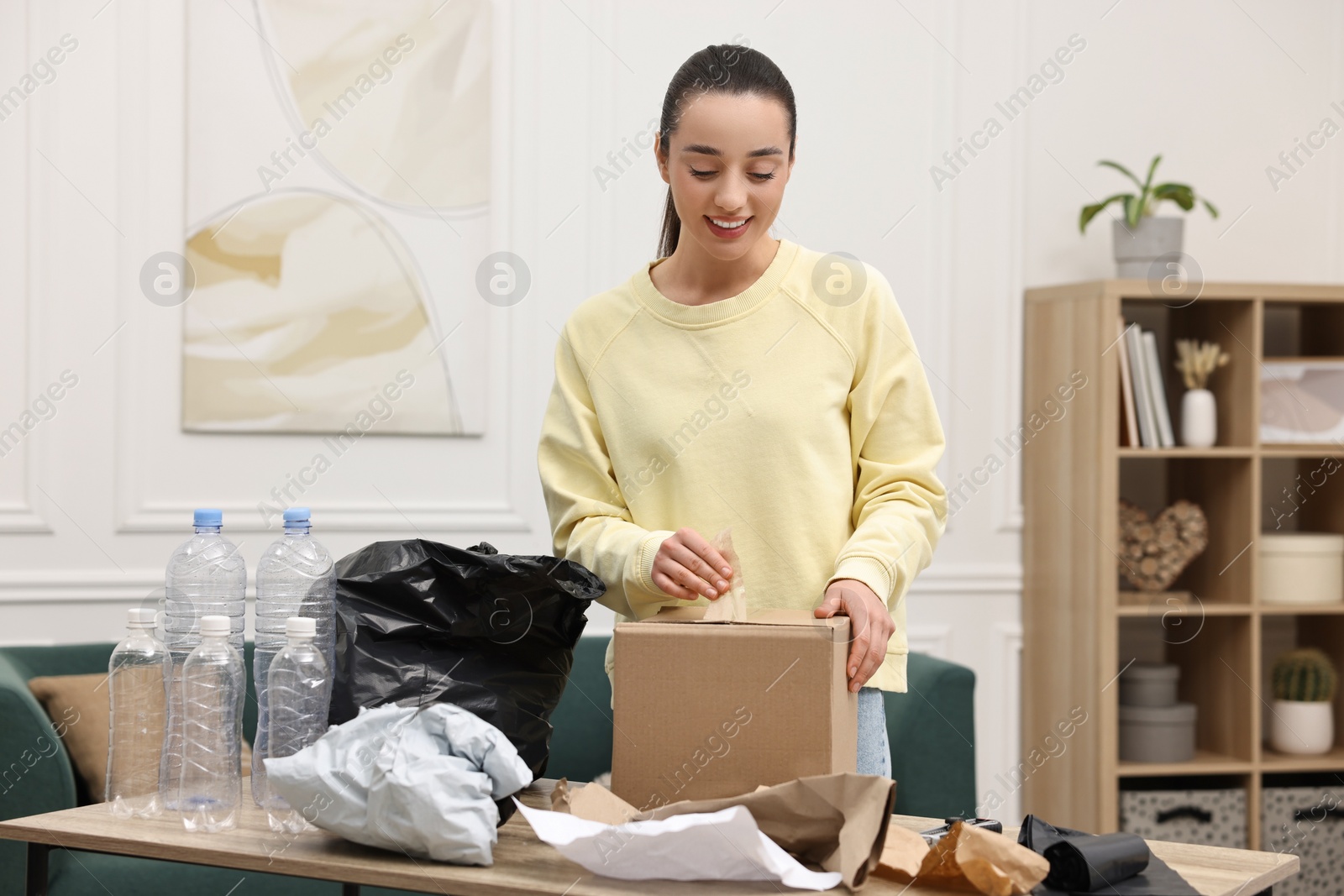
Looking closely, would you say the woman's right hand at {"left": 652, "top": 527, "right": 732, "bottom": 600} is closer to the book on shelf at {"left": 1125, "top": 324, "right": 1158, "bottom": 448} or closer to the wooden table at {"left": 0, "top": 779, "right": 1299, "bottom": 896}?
the wooden table at {"left": 0, "top": 779, "right": 1299, "bottom": 896}

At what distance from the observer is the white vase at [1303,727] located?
11.0 ft

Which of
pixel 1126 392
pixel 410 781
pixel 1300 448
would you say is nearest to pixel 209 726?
pixel 410 781

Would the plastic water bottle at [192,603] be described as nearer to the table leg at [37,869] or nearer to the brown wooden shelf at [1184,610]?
the table leg at [37,869]

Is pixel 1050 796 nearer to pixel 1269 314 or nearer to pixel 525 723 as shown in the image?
pixel 1269 314

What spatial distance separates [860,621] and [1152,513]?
8.04 ft

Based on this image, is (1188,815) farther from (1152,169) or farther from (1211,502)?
(1152,169)

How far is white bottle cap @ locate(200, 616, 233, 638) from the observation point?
1365mm

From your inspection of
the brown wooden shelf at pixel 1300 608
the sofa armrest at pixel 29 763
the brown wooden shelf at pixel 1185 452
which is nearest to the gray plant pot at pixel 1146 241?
the brown wooden shelf at pixel 1185 452

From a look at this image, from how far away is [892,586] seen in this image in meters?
1.47

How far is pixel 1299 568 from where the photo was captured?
10.9 ft

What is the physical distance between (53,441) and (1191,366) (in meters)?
2.85

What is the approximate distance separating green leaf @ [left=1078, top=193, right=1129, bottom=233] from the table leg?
289 centimetres

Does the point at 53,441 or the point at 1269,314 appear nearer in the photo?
the point at 53,441

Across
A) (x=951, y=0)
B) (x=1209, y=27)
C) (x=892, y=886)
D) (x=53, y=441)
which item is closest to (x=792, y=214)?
(x=951, y=0)
